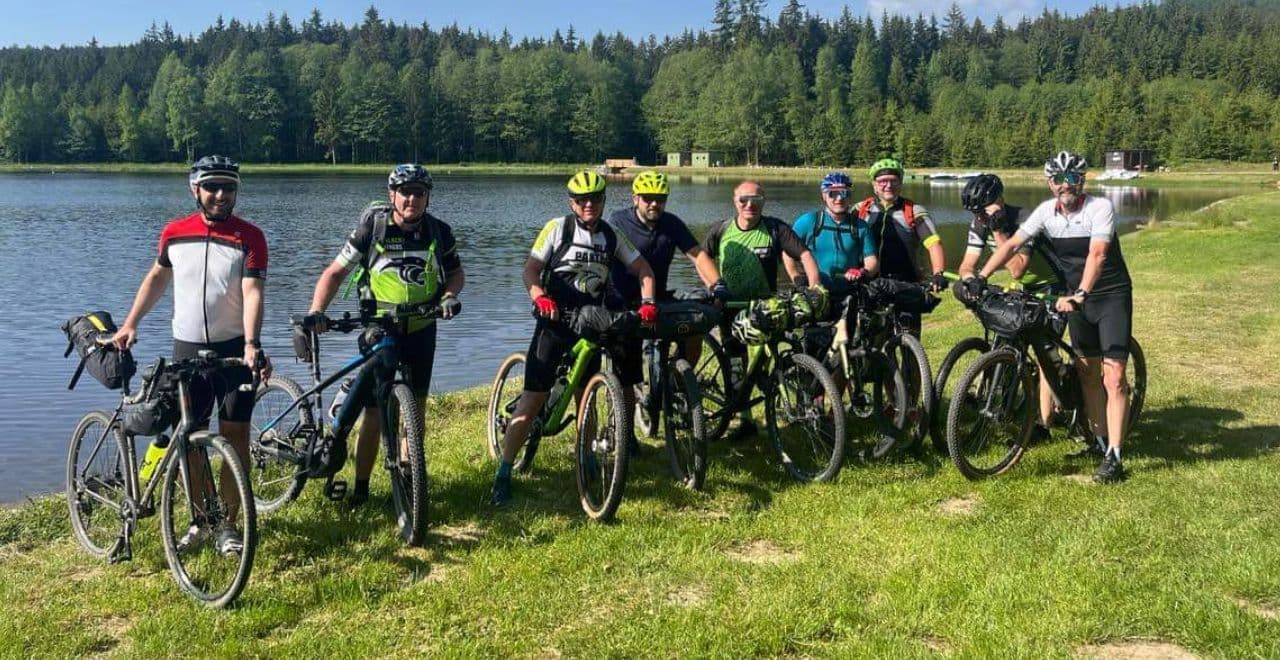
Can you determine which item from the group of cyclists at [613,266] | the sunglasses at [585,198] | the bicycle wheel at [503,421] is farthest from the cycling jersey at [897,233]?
the bicycle wheel at [503,421]

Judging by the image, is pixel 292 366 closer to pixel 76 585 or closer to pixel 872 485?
pixel 76 585

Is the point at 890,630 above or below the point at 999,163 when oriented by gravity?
below

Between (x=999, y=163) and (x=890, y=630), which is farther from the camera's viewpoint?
(x=999, y=163)

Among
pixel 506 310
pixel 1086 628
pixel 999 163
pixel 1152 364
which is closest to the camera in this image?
pixel 1086 628

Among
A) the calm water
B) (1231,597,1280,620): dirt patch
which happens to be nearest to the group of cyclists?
(1231,597,1280,620): dirt patch

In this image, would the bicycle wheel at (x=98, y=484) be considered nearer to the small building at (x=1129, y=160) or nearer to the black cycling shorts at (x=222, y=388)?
the black cycling shorts at (x=222, y=388)

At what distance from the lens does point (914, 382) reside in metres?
7.48

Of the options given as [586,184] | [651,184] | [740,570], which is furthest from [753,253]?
[740,570]

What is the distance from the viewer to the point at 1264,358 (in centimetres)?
1037

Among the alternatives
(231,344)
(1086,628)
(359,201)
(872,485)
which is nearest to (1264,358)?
(872,485)

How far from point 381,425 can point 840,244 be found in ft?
13.3

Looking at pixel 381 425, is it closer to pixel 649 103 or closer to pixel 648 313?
pixel 648 313

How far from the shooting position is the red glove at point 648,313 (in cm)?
587

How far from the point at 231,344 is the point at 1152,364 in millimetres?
9224
